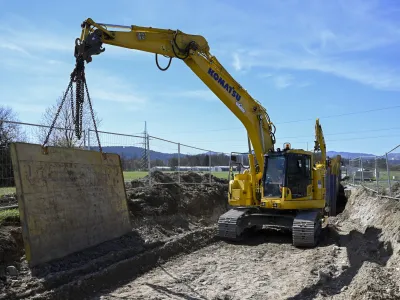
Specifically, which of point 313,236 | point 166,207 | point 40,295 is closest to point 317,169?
point 313,236

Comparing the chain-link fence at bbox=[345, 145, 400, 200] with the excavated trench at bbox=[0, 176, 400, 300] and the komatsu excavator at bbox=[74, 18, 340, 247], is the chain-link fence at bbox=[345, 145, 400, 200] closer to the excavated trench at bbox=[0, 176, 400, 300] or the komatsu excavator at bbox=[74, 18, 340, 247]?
the excavated trench at bbox=[0, 176, 400, 300]

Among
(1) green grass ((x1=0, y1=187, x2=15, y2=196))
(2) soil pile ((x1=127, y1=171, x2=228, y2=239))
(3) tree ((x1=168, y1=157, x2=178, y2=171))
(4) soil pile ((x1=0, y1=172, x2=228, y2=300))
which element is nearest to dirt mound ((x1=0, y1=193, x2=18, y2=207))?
(1) green grass ((x1=0, y1=187, x2=15, y2=196))

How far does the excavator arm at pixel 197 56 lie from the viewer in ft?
26.0

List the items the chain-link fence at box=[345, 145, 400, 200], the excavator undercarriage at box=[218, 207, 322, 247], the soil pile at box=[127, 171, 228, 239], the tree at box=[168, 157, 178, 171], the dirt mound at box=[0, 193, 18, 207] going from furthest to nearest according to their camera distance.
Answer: the tree at box=[168, 157, 178, 171]
the chain-link fence at box=[345, 145, 400, 200]
the soil pile at box=[127, 171, 228, 239]
the excavator undercarriage at box=[218, 207, 322, 247]
the dirt mound at box=[0, 193, 18, 207]

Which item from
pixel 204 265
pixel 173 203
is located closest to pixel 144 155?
pixel 173 203

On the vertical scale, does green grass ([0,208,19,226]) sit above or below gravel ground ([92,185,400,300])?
above

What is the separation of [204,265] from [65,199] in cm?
301

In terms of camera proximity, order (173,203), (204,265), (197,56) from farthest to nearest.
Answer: (173,203), (197,56), (204,265)

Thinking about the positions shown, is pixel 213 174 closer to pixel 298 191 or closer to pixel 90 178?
pixel 298 191

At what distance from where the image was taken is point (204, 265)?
27.1ft

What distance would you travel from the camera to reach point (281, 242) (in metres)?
10.9

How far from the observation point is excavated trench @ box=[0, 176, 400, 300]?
20.7ft

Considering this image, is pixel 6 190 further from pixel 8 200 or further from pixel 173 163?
pixel 173 163

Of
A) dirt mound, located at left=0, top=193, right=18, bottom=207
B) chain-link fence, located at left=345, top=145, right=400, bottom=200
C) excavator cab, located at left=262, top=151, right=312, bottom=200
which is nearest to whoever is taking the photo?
dirt mound, located at left=0, top=193, right=18, bottom=207
